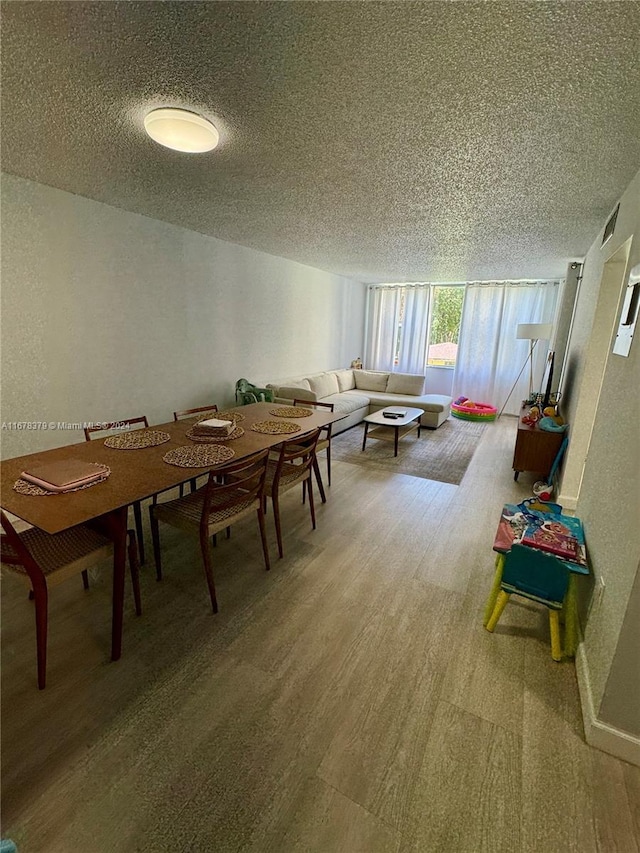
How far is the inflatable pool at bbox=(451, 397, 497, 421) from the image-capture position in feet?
19.9

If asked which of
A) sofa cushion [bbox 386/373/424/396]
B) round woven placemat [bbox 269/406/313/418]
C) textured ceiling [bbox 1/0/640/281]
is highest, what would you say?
textured ceiling [bbox 1/0/640/281]

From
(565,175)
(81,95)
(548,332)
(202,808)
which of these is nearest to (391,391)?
(548,332)

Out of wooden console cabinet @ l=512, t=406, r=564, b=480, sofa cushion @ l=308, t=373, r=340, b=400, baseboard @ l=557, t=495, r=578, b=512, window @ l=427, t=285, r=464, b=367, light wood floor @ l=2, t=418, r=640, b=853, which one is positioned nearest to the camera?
light wood floor @ l=2, t=418, r=640, b=853

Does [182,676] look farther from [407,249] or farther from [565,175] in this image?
[407,249]

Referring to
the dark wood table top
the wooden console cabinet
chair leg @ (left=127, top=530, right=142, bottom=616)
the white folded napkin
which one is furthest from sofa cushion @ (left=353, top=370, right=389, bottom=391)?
chair leg @ (left=127, top=530, right=142, bottom=616)

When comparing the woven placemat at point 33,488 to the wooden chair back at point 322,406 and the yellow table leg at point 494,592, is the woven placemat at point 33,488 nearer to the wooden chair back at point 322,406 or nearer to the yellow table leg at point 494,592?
the wooden chair back at point 322,406

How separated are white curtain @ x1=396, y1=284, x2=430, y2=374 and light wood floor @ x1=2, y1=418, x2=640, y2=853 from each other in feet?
18.1

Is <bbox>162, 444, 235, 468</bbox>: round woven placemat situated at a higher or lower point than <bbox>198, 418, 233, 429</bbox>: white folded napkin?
lower

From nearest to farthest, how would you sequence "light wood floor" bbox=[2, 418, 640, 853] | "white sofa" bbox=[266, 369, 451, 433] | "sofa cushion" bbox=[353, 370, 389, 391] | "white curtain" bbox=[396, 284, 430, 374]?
"light wood floor" bbox=[2, 418, 640, 853] → "white sofa" bbox=[266, 369, 451, 433] → "sofa cushion" bbox=[353, 370, 389, 391] → "white curtain" bbox=[396, 284, 430, 374]

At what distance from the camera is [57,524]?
4.19ft

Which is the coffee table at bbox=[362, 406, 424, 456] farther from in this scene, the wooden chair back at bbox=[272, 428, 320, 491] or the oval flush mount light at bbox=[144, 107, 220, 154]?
the oval flush mount light at bbox=[144, 107, 220, 154]

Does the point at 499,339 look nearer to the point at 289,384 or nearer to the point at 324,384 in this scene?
the point at 324,384

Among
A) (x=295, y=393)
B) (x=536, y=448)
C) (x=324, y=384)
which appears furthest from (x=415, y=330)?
(x=536, y=448)

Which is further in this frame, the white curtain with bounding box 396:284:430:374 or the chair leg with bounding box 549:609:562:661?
the white curtain with bounding box 396:284:430:374
